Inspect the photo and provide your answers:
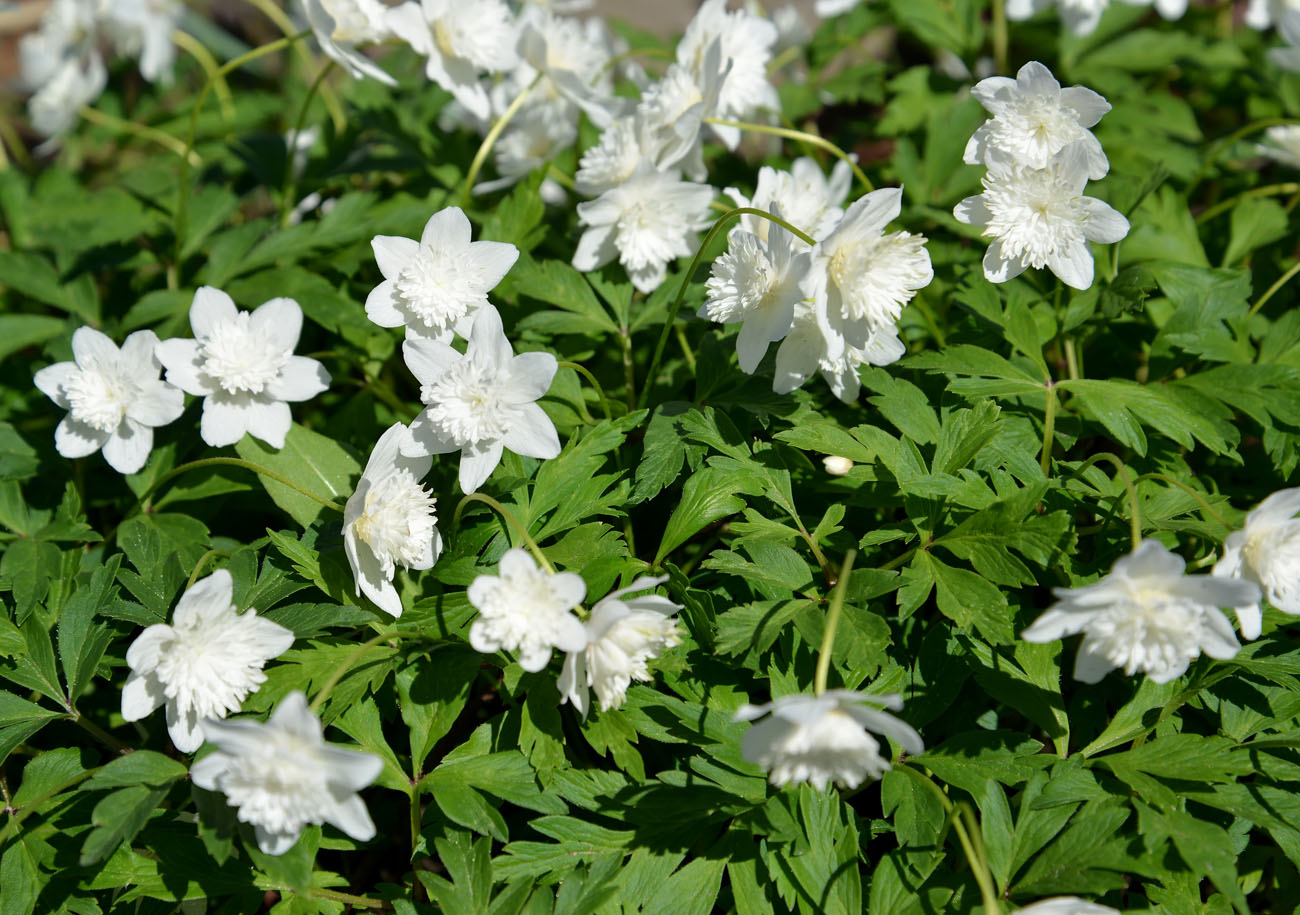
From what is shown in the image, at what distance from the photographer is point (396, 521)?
78.9 inches

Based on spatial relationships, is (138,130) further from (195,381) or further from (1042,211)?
(1042,211)

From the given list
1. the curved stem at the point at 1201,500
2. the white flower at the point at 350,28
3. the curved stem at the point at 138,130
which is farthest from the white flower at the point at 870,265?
the curved stem at the point at 138,130

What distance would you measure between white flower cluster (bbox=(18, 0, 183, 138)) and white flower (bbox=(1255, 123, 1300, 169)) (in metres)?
4.49

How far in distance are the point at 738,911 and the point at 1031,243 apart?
5.11 ft

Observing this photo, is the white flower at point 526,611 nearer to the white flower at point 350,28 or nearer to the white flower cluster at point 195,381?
the white flower cluster at point 195,381

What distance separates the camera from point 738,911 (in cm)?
191

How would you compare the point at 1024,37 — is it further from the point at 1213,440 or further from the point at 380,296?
the point at 380,296

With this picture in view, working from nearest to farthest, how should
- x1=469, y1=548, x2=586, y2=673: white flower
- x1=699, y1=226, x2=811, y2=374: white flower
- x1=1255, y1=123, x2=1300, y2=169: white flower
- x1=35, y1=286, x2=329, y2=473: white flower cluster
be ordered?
1. x1=469, y1=548, x2=586, y2=673: white flower
2. x1=699, y1=226, x2=811, y2=374: white flower
3. x1=35, y1=286, x2=329, y2=473: white flower cluster
4. x1=1255, y1=123, x2=1300, y2=169: white flower

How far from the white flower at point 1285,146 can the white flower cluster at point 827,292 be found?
5.99 ft

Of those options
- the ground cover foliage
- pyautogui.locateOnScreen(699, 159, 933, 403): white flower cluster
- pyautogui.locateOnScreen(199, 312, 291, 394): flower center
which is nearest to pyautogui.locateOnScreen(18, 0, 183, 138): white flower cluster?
the ground cover foliage

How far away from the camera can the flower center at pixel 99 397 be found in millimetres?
2395

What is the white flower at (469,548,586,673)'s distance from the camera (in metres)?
1.76

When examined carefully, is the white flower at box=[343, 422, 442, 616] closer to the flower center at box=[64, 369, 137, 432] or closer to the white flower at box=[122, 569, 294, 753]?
the white flower at box=[122, 569, 294, 753]

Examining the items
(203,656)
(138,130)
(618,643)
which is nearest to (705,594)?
(618,643)
